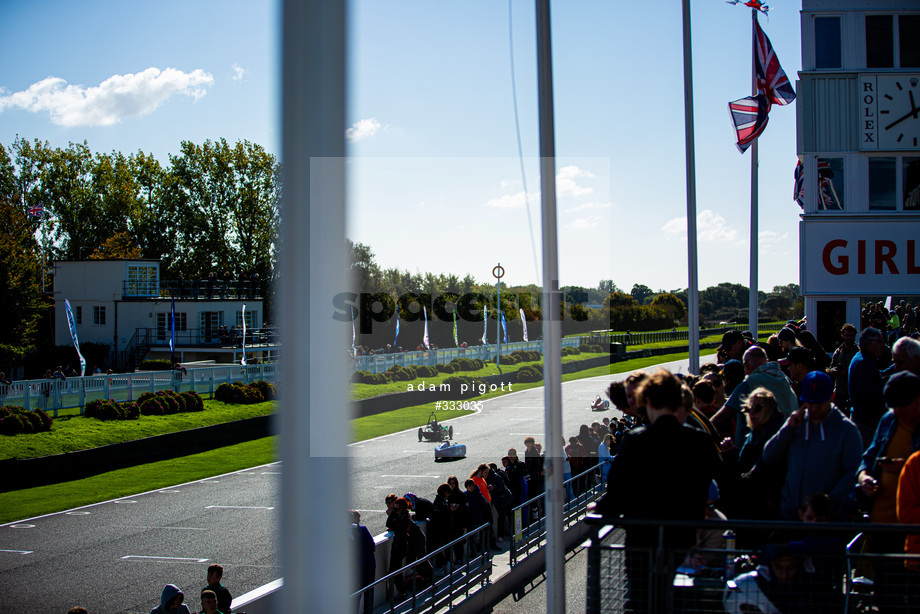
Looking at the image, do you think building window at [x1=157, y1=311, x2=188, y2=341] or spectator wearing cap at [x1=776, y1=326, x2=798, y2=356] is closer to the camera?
spectator wearing cap at [x1=776, y1=326, x2=798, y2=356]

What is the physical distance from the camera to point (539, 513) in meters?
13.8

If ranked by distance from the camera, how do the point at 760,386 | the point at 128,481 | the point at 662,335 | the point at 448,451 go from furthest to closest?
the point at 662,335, the point at 448,451, the point at 128,481, the point at 760,386

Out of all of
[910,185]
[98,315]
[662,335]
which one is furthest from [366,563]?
[662,335]

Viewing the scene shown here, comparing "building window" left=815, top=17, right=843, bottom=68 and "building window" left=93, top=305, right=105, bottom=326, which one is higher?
"building window" left=815, top=17, right=843, bottom=68

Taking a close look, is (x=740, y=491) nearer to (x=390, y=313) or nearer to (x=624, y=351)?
(x=390, y=313)

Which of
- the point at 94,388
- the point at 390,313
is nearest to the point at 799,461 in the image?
the point at 94,388

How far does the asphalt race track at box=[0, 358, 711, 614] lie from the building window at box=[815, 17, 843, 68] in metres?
12.4

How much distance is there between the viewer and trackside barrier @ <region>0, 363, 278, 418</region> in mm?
25812

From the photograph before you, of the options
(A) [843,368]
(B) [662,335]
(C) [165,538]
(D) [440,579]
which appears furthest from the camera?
(B) [662,335]

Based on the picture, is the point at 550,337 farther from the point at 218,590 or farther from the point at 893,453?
the point at 218,590

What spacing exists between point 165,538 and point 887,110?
1763cm

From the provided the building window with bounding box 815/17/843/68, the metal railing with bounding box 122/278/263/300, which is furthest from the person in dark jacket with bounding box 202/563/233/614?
the metal railing with bounding box 122/278/263/300

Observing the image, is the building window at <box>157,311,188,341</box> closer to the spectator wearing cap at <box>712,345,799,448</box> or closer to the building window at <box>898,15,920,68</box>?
the building window at <box>898,15,920,68</box>

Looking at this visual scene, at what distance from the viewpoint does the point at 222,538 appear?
16391mm
